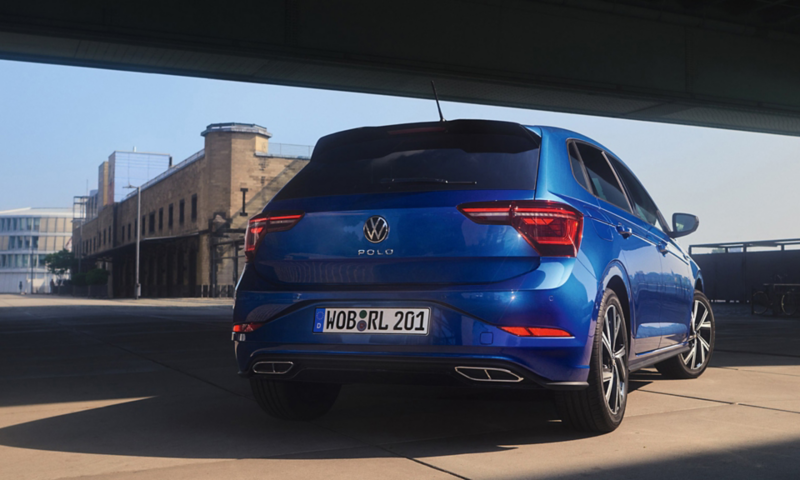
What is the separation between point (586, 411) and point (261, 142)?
47225 millimetres

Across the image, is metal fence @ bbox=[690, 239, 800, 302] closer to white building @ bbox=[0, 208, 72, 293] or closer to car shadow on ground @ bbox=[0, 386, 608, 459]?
car shadow on ground @ bbox=[0, 386, 608, 459]

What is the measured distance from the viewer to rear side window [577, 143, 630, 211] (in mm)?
4648

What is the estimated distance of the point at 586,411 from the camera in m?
3.99

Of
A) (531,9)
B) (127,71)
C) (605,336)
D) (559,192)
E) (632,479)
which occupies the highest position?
(531,9)

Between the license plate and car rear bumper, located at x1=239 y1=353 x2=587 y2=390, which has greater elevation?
the license plate

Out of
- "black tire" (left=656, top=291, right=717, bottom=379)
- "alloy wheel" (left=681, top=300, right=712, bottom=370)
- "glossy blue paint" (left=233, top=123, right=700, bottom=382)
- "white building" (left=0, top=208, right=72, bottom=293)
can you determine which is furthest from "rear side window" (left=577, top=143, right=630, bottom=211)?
"white building" (left=0, top=208, right=72, bottom=293)

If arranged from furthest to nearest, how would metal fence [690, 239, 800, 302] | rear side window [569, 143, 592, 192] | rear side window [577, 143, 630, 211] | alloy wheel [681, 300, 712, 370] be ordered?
metal fence [690, 239, 800, 302] → alloy wheel [681, 300, 712, 370] → rear side window [577, 143, 630, 211] → rear side window [569, 143, 592, 192]

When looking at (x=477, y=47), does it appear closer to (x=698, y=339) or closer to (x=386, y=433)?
(x=698, y=339)

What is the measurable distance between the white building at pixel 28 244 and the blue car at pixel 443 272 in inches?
6411

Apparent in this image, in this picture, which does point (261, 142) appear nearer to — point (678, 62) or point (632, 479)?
point (678, 62)

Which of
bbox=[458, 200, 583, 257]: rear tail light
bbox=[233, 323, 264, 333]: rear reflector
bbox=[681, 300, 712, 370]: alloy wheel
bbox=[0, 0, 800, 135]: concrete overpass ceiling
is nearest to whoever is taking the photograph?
bbox=[458, 200, 583, 257]: rear tail light

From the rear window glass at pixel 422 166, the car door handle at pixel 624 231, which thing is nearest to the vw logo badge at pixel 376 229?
the rear window glass at pixel 422 166

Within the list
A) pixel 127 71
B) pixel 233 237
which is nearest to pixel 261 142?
pixel 233 237

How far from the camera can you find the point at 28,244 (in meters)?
158
